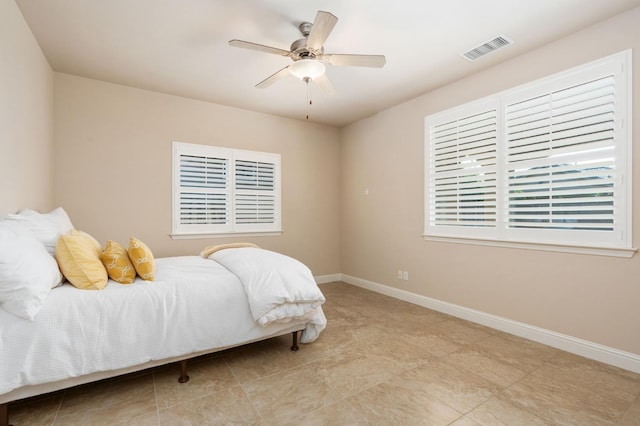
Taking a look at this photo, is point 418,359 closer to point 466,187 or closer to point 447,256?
point 447,256

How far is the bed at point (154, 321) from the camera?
1.62m

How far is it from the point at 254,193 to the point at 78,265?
273 centimetres

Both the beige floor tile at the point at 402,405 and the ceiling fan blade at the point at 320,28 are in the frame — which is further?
the ceiling fan blade at the point at 320,28

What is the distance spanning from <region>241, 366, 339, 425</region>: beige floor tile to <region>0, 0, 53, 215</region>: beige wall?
220cm

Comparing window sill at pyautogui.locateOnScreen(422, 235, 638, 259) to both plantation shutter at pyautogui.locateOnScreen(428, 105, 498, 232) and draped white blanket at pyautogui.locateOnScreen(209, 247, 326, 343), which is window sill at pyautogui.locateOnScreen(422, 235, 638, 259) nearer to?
plantation shutter at pyautogui.locateOnScreen(428, 105, 498, 232)

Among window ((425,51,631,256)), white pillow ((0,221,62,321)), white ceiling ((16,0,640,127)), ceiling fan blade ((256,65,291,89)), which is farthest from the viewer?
ceiling fan blade ((256,65,291,89))

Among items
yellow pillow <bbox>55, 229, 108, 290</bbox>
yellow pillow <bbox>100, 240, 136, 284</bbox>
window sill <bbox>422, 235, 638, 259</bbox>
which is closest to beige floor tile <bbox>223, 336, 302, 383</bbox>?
yellow pillow <bbox>100, 240, 136, 284</bbox>

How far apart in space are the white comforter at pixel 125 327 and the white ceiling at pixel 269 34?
2.05 meters

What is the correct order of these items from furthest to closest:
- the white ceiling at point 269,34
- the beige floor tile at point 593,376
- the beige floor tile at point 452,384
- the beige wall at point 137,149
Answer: the beige wall at point 137,149 < the white ceiling at point 269,34 < the beige floor tile at point 593,376 < the beige floor tile at point 452,384

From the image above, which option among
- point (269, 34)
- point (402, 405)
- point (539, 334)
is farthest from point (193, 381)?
point (539, 334)

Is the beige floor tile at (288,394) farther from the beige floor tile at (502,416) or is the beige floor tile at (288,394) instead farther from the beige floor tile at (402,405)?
the beige floor tile at (502,416)

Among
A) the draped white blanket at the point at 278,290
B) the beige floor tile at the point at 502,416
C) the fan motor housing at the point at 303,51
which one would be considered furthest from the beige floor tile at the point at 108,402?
the fan motor housing at the point at 303,51

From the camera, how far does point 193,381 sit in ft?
6.95

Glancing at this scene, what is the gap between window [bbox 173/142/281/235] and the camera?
13.2 ft
